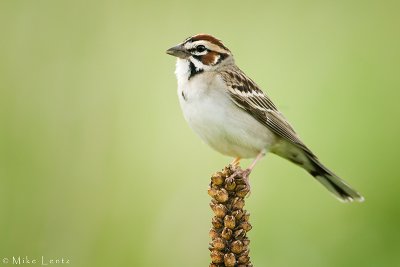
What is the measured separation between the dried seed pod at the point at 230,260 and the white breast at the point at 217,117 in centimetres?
218

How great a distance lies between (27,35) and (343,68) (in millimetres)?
2804

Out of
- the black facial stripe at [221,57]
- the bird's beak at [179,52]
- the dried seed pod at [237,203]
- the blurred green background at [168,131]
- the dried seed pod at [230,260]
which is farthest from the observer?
the black facial stripe at [221,57]

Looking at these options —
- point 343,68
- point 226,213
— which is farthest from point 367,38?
point 226,213

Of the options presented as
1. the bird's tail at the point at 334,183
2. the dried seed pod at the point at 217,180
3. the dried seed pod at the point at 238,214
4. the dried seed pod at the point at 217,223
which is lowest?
the dried seed pod at the point at 217,223

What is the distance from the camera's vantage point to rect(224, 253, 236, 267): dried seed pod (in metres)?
3.40

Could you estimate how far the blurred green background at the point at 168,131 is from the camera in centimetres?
546

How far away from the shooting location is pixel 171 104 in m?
7.15

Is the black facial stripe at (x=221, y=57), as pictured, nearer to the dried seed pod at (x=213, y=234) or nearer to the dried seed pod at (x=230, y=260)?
the dried seed pod at (x=213, y=234)

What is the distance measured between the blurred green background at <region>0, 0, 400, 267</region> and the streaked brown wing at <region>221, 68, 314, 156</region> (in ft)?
1.09

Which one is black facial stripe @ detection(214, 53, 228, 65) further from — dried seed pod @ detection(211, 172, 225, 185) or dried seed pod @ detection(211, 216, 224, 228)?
dried seed pod @ detection(211, 216, 224, 228)

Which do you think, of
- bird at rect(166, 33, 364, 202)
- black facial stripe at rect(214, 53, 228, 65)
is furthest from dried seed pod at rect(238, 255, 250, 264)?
black facial stripe at rect(214, 53, 228, 65)

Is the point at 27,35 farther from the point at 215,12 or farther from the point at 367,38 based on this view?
the point at 367,38

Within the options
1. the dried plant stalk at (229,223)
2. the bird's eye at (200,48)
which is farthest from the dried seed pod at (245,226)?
the bird's eye at (200,48)

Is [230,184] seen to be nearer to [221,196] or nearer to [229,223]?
[221,196]
